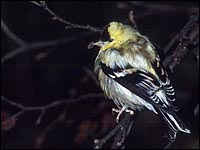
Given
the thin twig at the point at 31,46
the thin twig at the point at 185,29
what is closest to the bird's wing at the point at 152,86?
the thin twig at the point at 185,29

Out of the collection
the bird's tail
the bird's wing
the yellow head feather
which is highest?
the yellow head feather

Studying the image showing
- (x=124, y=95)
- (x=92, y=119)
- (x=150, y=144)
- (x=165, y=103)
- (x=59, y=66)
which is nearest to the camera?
(x=165, y=103)

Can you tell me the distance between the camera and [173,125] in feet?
12.1

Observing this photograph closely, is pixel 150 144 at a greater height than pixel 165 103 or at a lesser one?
lesser

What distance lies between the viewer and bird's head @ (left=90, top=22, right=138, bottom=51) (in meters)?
4.02

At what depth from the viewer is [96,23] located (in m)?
6.07

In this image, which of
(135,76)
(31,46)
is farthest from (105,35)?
(31,46)

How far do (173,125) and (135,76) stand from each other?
0.37 meters

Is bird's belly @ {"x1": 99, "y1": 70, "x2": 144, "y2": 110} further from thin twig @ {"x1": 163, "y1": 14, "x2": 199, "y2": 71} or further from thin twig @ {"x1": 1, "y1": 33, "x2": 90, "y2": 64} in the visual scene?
thin twig @ {"x1": 1, "y1": 33, "x2": 90, "y2": 64}

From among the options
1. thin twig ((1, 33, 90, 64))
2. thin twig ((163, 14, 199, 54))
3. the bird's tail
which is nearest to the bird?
the bird's tail

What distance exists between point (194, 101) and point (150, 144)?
98 cm

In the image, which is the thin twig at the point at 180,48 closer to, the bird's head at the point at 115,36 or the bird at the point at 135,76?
the bird at the point at 135,76

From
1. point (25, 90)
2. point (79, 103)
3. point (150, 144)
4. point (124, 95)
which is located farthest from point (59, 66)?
point (124, 95)

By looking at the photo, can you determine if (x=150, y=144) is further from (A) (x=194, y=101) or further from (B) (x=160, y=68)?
(B) (x=160, y=68)
